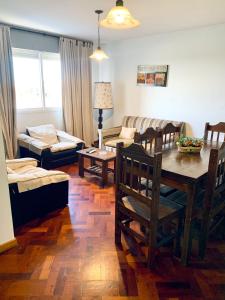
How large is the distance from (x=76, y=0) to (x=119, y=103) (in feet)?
9.14

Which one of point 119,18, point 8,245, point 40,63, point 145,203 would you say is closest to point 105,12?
point 119,18

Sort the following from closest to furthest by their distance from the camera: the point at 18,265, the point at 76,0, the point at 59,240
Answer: the point at 18,265
the point at 59,240
the point at 76,0

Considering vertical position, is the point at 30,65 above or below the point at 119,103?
above

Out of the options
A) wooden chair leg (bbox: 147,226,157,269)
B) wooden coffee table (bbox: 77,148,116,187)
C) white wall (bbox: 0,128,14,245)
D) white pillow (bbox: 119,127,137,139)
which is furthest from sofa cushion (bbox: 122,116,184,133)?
white wall (bbox: 0,128,14,245)

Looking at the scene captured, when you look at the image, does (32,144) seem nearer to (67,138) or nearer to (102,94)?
(67,138)

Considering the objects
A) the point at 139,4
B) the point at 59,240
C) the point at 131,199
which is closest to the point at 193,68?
the point at 139,4

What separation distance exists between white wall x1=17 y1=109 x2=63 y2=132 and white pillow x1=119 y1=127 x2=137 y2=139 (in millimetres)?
1336

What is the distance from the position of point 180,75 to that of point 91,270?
3.51 meters

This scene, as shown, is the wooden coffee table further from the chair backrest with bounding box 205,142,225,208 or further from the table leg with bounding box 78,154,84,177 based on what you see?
the chair backrest with bounding box 205,142,225,208

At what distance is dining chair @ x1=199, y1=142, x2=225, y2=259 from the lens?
66.0 inches

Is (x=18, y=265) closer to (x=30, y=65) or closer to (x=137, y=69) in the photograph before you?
(x=30, y=65)

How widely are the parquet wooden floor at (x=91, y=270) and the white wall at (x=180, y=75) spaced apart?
95.5 inches

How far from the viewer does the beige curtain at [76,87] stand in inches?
181

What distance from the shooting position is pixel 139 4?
2631mm
